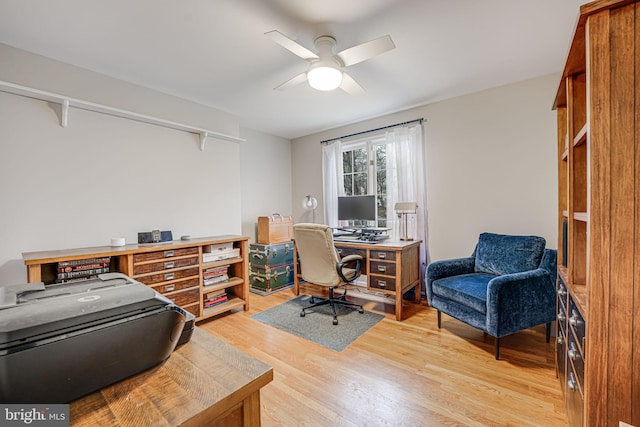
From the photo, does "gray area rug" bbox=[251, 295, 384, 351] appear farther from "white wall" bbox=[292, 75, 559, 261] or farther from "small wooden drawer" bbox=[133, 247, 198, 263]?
"white wall" bbox=[292, 75, 559, 261]

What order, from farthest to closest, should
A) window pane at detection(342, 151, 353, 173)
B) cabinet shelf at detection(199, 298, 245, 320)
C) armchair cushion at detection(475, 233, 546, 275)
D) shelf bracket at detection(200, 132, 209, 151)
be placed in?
window pane at detection(342, 151, 353, 173) → shelf bracket at detection(200, 132, 209, 151) → cabinet shelf at detection(199, 298, 245, 320) → armchair cushion at detection(475, 233, 546, 275)

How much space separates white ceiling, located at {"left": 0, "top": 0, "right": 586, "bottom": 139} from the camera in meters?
1.72

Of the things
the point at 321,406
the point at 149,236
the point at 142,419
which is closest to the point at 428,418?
the point at 321,406

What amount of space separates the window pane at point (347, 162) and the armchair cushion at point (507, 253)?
2.02 meters

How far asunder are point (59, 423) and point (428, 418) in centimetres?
168

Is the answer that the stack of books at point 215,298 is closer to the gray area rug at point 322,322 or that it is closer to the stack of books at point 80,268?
the gray area rug at point 322,322

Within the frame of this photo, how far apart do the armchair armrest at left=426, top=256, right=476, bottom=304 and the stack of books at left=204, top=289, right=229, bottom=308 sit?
84.7 inches

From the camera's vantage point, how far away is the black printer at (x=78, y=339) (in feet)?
1.64

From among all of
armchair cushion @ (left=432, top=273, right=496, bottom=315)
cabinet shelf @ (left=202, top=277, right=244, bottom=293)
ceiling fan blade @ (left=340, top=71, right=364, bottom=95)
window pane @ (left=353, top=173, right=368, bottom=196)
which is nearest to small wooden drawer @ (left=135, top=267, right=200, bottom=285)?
cabinet shelf @ (left=202, top=277, right=244, bottom=293)

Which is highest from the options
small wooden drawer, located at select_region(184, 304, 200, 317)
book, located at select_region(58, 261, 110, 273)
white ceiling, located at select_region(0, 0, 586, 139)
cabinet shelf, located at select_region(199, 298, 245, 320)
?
white ceiling, located at select_region(0, 0, 586, 139)

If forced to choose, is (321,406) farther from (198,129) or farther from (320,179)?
(320,179)

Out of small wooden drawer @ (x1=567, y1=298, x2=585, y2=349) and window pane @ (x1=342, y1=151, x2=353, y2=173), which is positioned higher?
window pane @ (x1=342, y1=151, x2=353, y2=173)

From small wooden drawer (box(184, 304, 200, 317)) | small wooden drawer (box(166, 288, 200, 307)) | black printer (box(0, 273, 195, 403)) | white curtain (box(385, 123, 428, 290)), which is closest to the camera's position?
black printer (box(0, 273, 195, 403))

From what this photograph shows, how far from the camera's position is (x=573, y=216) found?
141 centimetres
